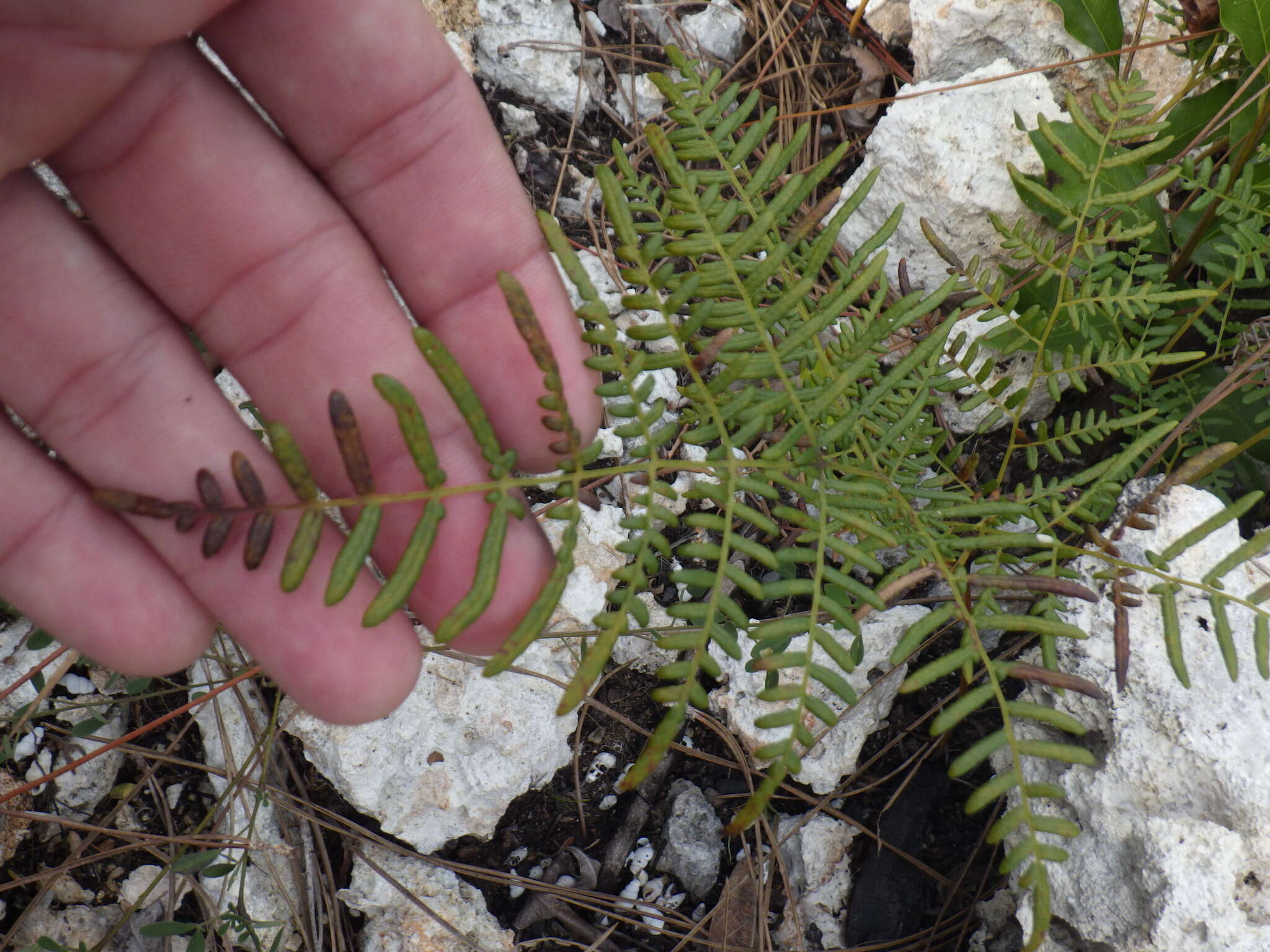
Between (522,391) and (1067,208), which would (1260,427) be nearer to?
(1067,208)

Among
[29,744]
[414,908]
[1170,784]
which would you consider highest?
[29,744]

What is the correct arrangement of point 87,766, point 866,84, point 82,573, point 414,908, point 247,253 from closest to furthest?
point 82,573
point 247,253
point 414,908
point 87,766
point 866,84

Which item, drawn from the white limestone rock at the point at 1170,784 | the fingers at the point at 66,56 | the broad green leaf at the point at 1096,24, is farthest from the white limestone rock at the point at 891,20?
the fingers at the point at 66,56

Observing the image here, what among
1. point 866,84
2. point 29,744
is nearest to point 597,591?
point 29,744

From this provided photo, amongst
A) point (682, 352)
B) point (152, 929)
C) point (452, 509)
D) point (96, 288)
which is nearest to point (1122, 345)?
point (682, 352)

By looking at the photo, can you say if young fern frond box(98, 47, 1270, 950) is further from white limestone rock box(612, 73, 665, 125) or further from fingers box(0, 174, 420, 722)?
white limestone rock box(612, 73, 665, 125)

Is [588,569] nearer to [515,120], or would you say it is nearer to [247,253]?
[247,253]
